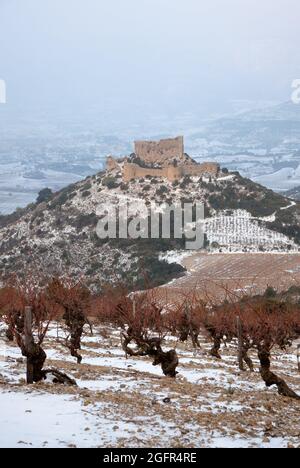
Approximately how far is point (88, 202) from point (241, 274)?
80.4 feet

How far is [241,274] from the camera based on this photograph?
1778 inches

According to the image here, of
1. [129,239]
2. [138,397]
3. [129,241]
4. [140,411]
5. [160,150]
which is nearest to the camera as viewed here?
[140,411]

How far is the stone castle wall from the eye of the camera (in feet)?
235

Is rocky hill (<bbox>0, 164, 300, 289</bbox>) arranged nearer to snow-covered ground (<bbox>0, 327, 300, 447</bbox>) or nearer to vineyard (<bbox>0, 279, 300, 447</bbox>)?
vineyard (<bbox>0, 279, 300, 447</bbox>)

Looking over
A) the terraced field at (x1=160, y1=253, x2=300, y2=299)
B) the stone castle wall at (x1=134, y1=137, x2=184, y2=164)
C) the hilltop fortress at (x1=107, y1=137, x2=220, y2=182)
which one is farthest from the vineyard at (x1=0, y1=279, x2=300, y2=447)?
the stone castle wall at (x1=134, y1=137, x2=184, y2=164)

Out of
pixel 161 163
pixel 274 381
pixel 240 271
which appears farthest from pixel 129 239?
pixel 274 381

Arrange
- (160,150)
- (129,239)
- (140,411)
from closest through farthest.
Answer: (140,411), (129,239), (160,150)

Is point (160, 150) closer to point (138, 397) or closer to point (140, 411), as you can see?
point (138, 397)

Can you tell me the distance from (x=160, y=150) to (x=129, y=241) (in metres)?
17.5

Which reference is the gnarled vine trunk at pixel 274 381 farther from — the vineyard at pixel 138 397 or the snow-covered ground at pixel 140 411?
the snow-covered ground at pixel 140 411

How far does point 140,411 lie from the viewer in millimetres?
8688

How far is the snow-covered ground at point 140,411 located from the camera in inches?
292

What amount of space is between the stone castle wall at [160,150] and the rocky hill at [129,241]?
4.77 meters

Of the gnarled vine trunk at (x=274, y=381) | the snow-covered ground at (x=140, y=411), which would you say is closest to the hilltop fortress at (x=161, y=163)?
the gnarled vine trunk at (x=274, y=381)
